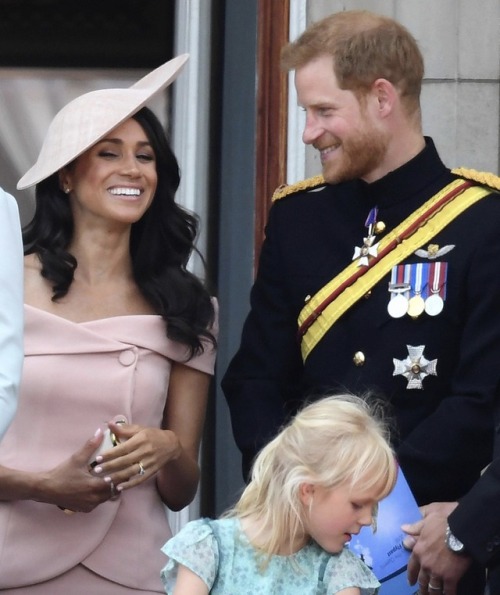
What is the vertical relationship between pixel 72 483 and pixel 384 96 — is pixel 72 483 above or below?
below

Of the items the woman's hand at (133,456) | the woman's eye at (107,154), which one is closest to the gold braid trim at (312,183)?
the woman's eye at (107,154)

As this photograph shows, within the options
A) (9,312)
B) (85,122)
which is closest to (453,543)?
(9,312)

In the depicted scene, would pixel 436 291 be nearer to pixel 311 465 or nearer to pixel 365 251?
pixel 365 251

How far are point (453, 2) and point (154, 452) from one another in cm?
182

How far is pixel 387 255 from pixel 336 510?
894 millimetres

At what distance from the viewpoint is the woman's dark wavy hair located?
14.3 feet

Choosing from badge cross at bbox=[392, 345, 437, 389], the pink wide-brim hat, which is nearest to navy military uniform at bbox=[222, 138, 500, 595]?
badge cross at bbox=[392, 345, 437, 389]

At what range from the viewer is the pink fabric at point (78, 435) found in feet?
13.6

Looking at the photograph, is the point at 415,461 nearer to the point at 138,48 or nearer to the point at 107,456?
the point at 107,456

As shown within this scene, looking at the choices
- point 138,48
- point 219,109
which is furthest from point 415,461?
point 138,48

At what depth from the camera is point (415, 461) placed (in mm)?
4023

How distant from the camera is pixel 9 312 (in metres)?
3.09

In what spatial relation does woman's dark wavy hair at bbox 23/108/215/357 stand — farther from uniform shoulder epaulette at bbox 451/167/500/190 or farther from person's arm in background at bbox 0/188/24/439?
person's arm in background at bbox 0/188/24/439

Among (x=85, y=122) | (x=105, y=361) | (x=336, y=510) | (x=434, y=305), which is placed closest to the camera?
(x=336, y=510)
